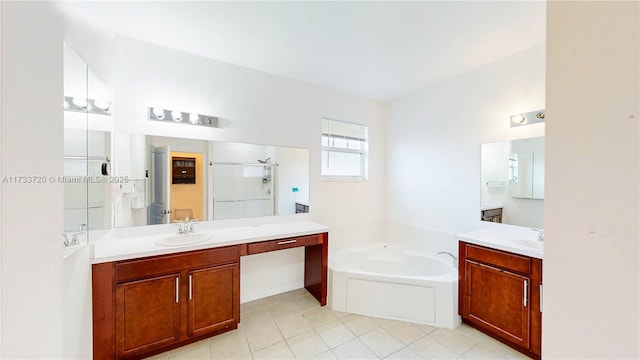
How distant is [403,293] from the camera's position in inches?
94.7

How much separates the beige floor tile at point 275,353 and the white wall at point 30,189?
48.7 inches

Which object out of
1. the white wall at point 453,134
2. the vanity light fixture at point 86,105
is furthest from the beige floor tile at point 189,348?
the white wall at point 453,134

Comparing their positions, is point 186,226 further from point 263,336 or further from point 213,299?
point 263,336

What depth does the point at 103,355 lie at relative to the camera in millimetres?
1623

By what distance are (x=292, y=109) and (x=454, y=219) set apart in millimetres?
2392

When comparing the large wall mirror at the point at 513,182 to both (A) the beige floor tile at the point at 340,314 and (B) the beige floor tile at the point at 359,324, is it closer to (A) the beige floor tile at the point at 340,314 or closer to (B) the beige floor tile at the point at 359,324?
(B) the beige floor tile at the point at 359,324

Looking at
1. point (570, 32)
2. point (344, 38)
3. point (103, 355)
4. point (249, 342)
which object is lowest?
point (249, 342)

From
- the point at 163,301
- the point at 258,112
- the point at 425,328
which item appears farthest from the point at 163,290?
the point at 425,328

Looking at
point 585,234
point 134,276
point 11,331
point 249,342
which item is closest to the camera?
point 585,234

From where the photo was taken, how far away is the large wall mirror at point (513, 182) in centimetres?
230

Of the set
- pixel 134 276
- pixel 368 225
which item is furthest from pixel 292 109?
pixel 134 276

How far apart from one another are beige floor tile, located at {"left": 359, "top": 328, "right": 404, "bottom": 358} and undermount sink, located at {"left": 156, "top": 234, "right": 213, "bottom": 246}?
1669mm

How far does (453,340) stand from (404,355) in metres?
0.52

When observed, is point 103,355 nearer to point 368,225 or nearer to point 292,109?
point 292,109
